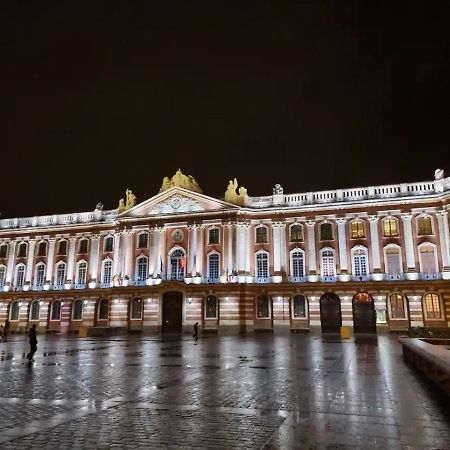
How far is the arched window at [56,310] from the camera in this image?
58.0 meters

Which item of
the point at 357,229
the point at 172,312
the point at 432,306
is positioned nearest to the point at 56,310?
the point at 172,312

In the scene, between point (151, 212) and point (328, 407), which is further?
point (151, 212)

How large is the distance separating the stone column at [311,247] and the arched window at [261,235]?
4934mm

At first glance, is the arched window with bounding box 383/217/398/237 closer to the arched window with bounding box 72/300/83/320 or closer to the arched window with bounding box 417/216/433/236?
the arched window with bounding box 417/216/433/236

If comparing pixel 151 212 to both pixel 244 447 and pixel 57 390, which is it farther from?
pixel 244 447

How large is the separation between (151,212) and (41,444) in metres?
48.5

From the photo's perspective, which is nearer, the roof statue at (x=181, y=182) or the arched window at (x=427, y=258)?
the arched window at (x=427, y=258)

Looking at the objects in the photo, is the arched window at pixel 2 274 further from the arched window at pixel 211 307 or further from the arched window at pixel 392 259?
the arched window at pixel 392 259

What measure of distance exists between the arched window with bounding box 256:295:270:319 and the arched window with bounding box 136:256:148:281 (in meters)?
14.1

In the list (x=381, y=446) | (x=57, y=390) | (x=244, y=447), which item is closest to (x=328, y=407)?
(x=381, y=446)

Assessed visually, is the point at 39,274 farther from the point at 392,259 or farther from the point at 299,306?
the point at 392,259

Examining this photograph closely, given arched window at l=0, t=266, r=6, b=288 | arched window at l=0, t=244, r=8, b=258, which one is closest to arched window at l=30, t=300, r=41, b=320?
arched window at l=0, t=266, r=6, b=288

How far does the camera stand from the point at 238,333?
47688 millimetres

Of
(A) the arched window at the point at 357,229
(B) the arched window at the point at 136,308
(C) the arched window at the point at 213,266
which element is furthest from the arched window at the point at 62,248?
(A) the arched window at the point at 357,229
